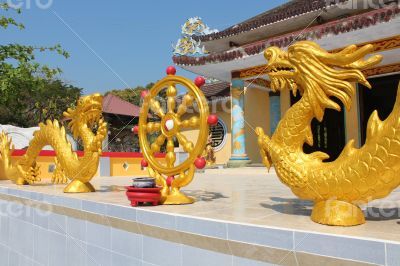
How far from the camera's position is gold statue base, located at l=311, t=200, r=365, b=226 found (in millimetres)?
2271

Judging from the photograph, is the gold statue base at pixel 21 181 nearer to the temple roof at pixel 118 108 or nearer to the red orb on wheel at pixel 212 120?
the red orb on wheel at pixel 212 120

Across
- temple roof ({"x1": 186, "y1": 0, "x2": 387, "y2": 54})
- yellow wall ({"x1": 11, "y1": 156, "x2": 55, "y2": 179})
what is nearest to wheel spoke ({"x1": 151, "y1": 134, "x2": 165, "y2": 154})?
yellow wall ({"x1": 11, "y1": 156, "x2": 55, "y2": 179})

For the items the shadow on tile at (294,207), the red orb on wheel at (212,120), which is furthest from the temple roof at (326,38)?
the red orb on wheel at (212,120)

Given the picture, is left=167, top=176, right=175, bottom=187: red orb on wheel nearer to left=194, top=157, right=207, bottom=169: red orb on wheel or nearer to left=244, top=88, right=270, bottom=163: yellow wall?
left=194, top=157, right=207, bottom=169: red orb on wheel

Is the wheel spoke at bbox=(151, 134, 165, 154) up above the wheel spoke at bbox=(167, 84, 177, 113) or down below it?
below

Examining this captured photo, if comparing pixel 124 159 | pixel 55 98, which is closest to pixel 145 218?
pixel 124 159

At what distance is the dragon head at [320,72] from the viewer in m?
2.30

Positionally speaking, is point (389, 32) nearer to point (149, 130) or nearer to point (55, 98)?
point (149, 130)

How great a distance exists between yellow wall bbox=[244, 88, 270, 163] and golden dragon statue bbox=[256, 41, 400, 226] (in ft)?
32.8

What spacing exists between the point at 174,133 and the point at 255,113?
367 inches

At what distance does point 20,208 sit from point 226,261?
3708mm

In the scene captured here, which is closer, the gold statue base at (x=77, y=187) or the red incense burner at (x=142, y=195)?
the red incense burner at (x=142, y=195)

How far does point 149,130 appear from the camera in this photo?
4.06m

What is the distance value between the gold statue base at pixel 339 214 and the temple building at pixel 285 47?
6315mm
